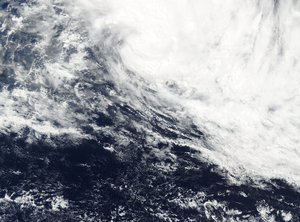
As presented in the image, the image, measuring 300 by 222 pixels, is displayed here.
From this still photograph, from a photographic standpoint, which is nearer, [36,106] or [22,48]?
[22,48]

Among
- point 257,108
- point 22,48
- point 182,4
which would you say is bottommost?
point 22,48

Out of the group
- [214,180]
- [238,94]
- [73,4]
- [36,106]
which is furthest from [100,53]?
[214,180]

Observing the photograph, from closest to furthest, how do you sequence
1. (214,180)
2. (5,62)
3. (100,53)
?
(5,62) → (100,53) → (214,180)

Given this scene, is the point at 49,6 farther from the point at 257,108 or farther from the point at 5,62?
the point at 257,108

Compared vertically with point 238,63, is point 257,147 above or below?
below

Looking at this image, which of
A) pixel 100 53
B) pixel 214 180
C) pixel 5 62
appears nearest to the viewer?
pixel 5 62

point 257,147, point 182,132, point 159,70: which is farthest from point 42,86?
point 257,147
